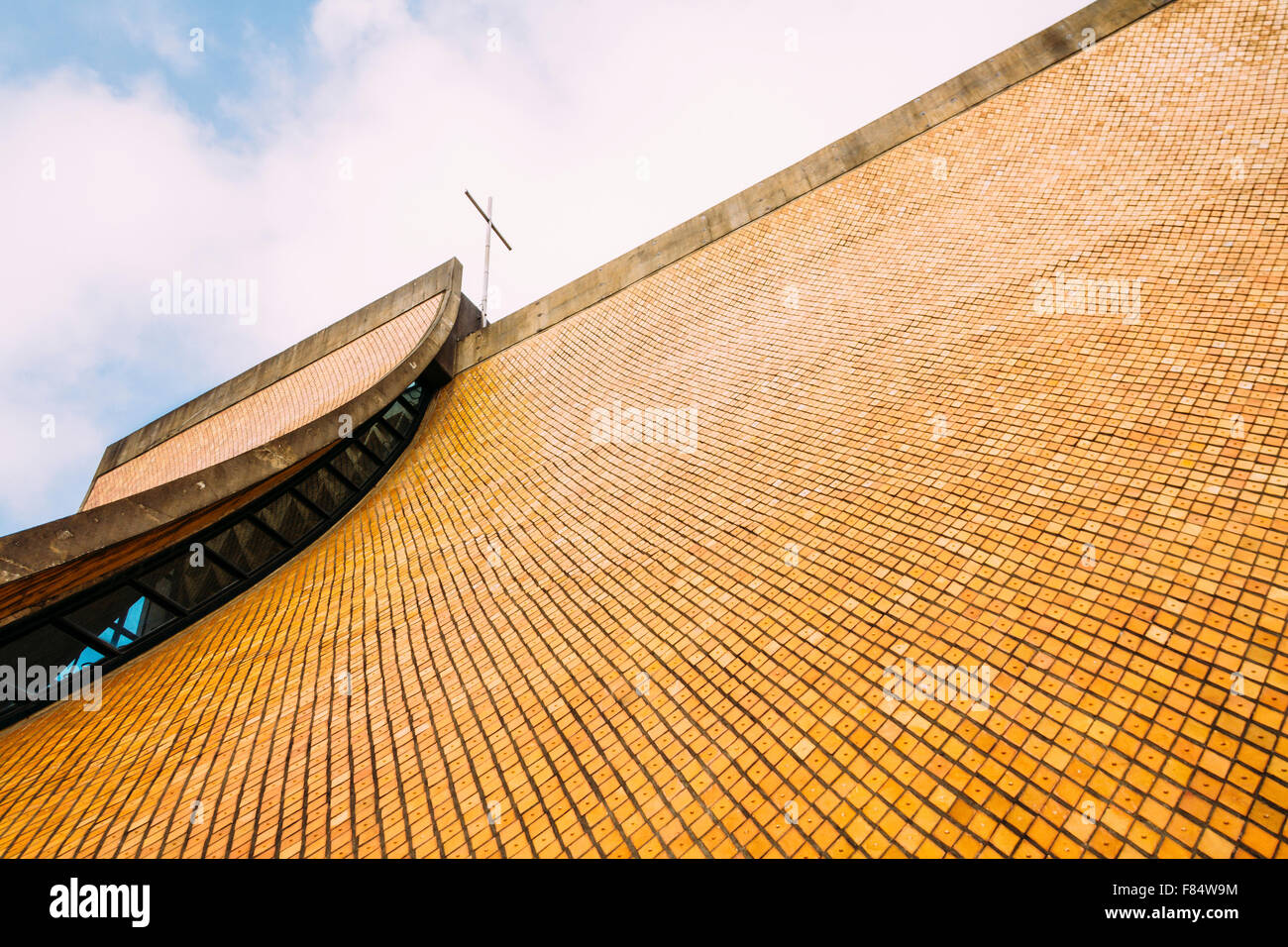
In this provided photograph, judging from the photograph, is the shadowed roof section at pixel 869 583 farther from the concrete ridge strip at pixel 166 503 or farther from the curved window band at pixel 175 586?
the concrete ridge strip at pixel 166 503

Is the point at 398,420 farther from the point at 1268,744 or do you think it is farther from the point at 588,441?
the point at 1268,744

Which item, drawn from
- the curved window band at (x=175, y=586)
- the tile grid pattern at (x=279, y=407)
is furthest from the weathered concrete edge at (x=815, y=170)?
the curved window band at (x=175, y=586)

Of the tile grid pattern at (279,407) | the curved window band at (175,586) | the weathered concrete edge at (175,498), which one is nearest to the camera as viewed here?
the weathered concrete edge at (175,498)

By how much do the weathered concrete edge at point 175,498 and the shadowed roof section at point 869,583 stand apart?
38.3 inches

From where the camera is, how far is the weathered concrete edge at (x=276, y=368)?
30.1 feet

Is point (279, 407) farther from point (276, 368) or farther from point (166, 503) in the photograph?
point (166, 503)

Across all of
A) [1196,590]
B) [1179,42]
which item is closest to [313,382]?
[1196,590]

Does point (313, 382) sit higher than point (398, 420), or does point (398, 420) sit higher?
point (313, 382)

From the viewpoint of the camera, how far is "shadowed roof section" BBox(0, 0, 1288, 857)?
2125 mm

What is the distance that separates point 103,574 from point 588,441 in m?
3.96

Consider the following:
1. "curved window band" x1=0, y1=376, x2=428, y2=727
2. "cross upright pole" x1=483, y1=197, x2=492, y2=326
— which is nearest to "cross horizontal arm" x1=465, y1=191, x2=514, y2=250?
"cross upright pole" x1=483, y1=197, x2=492, y2=326
